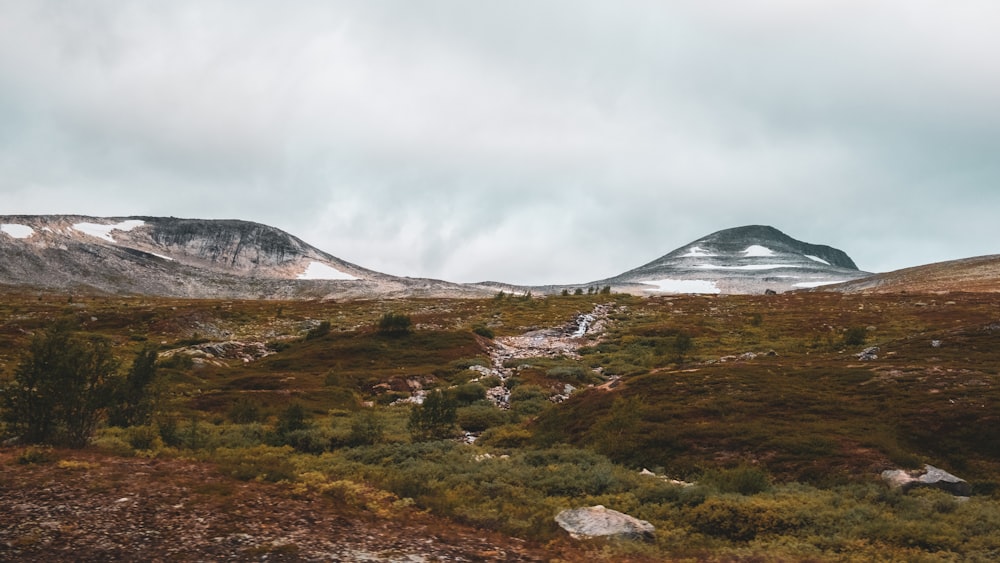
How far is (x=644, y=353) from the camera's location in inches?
2202

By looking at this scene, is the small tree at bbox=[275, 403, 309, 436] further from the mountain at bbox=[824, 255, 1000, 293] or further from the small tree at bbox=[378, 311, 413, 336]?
the mountain at bbox=[824, 255, 1000, 293]

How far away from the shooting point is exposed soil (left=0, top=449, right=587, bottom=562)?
41.5 feet

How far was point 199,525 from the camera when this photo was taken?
14.2 metres

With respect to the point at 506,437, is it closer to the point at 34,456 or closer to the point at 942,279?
the point at 34,456

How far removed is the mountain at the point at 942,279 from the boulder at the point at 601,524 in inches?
4879

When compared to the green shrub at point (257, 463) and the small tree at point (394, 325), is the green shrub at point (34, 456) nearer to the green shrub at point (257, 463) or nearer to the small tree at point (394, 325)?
the green shrub at point (257, 463)

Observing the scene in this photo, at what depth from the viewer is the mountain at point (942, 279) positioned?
12300 centimetres

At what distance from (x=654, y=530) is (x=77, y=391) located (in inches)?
821

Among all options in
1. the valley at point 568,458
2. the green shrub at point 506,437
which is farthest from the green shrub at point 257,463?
the green shrub at point 506,437

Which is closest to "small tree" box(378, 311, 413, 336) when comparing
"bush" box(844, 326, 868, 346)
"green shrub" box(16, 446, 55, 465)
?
"bush" box(844, 326, 868, 346)

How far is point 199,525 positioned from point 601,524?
373 inches

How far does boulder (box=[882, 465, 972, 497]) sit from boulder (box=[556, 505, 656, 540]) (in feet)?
27.3

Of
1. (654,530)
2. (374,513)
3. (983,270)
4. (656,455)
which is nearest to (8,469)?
(374,513)

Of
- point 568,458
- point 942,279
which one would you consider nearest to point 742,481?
point 568,458
